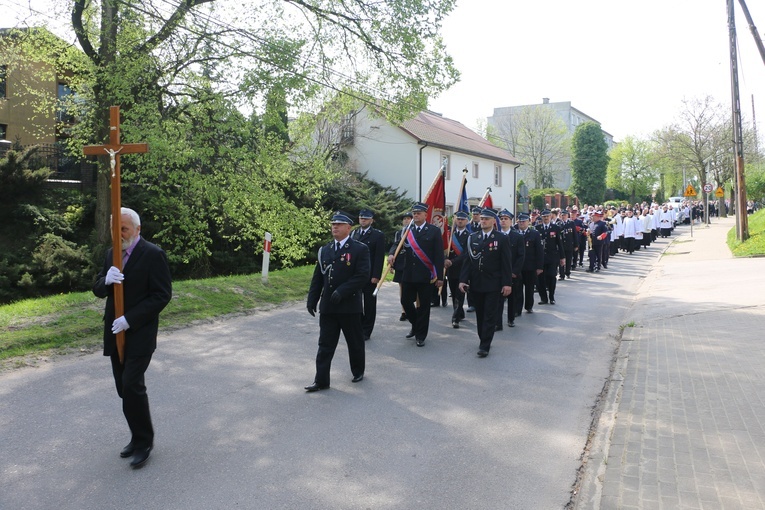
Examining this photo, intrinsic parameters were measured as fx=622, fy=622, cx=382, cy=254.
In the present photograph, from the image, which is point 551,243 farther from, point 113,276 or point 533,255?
point 113,276

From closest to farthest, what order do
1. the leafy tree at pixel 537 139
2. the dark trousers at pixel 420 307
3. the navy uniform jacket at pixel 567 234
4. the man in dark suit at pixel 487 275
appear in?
the man in dark suit at pixel 487 275 < the dark trousers at pixel 420 307 < the navy uniform jacket at pixel 567 234 < the leafy tree at pixel 537 139

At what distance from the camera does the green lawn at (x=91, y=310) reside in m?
8.12

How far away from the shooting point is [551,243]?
13.7 m

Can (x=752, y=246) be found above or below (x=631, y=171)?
below

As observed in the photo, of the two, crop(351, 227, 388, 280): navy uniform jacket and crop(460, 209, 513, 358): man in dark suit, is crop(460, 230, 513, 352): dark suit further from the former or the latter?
crop(351, 227, 388, 280): navy uniform jacket

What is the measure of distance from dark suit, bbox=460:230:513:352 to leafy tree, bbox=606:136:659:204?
73180mm

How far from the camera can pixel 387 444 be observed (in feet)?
16.3

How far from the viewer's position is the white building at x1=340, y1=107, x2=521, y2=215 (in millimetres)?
35594

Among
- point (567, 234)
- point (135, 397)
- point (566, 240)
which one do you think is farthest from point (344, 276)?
point (567, 234)

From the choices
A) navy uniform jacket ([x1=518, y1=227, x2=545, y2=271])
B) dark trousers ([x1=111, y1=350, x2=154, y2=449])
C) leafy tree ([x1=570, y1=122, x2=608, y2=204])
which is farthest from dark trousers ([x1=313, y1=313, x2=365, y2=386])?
leafy tree ([x1=570, y1=122, x2=608, y2=204])

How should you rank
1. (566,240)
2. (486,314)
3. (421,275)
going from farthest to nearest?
(566,240)
(421,275)
(486,314)

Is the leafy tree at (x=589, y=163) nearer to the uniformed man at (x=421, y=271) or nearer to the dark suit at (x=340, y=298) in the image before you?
the uniformed man at (x=421, y=271)

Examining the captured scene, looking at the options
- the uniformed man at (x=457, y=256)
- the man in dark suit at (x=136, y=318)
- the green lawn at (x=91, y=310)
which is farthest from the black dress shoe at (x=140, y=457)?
the uniformed man at (x=457, y=256)

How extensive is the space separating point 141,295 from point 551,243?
34.9 ft
